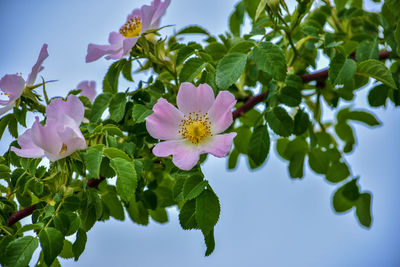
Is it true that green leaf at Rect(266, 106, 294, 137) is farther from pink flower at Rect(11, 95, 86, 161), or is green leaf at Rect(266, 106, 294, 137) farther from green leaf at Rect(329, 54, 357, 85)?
pink flower at Rect(11, 95, 86, 161)

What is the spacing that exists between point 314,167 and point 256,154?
1.26 feet

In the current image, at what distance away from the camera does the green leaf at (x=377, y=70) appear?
86 centimetres

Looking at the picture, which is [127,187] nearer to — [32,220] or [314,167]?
[32,220]

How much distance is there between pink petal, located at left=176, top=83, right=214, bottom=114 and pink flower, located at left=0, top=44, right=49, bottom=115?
25 centimetres

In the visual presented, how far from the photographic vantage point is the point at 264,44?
826mm

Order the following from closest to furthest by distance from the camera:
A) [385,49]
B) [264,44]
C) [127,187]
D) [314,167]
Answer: [127,187] < [264,44] < [385,49] < [314,167]

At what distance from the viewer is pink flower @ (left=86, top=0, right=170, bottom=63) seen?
83 cm

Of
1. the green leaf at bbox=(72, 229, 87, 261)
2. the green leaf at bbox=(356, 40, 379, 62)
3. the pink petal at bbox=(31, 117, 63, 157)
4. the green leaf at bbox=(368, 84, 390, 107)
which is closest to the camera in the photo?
the pink petal at bbox=(31, 117, 63, 157)

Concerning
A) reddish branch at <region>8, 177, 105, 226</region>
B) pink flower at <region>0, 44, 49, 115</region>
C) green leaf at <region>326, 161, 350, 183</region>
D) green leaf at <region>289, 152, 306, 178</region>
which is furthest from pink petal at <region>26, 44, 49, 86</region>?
green leaf at <region>326, 161, 350, 183</region>

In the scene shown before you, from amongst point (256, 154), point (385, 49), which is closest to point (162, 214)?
point (256, 154)

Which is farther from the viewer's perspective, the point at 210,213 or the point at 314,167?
the point at 314,167

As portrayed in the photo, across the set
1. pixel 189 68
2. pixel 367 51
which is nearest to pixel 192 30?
pixel 189 68

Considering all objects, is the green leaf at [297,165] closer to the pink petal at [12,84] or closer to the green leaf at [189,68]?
the green leaf at [189,68]

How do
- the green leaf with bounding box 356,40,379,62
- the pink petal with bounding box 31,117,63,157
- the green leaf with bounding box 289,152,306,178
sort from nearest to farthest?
1. the pink petal with bounding box 31,117,63,157
2. the green leaf with bounding box 356,40,379,62
3. the green leaf with bounding box 289,152,306,178
